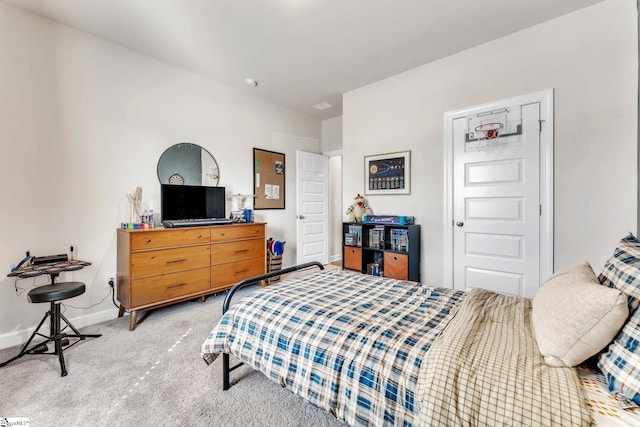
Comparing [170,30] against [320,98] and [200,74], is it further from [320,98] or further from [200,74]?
[320,98]

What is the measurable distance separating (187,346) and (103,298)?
4.20 ft

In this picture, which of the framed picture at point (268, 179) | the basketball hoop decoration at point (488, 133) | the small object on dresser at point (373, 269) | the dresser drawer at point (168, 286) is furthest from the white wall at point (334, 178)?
the dresser drawer at point (168, 286)

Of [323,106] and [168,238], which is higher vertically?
[323,106]

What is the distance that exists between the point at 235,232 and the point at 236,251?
236mm

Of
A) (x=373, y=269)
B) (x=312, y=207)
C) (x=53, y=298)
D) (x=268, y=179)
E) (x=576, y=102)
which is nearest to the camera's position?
(x=53, y=298)

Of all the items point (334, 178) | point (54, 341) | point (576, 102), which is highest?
point (576, 102)

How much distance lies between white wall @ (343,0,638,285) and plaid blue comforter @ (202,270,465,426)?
1656 mm

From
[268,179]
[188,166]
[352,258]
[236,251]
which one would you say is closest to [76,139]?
[188,166]

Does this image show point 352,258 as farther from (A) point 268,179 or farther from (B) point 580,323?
(B) point 580,323

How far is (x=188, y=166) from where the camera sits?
3.48m

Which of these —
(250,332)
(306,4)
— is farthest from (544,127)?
(250,332)

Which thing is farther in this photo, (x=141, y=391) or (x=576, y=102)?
(x=576, y=102)

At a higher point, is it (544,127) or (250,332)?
(544,127)

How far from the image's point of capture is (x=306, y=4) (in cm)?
234
